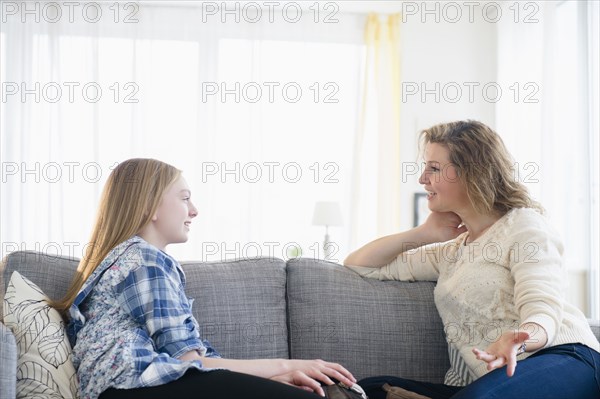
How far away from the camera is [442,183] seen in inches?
87.4

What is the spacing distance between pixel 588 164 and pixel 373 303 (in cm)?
272

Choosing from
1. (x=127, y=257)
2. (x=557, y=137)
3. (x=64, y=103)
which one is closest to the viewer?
(x=127, y=257)

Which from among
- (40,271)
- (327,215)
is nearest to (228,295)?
(40,271)

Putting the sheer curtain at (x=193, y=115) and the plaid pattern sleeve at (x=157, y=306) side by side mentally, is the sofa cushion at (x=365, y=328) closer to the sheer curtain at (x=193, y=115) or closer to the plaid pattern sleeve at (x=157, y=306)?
the plaid pattern sleeve at (x=157, y=306)

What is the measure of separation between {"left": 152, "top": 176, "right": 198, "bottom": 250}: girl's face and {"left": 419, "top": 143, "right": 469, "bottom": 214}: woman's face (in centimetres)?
77

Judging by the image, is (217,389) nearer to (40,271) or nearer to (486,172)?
(40,271)

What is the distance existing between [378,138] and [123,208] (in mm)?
4003

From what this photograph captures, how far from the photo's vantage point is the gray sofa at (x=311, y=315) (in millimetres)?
2162

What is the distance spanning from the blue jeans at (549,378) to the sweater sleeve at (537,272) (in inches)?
2.5

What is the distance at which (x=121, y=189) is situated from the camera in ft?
6.66

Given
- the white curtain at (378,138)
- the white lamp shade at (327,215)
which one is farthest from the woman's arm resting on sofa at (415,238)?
the white curtain at (378,138)

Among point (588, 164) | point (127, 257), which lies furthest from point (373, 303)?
point (588, 164)

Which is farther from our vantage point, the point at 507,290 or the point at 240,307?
the point at 240,307

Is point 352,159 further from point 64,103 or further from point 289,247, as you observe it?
point 64,103
